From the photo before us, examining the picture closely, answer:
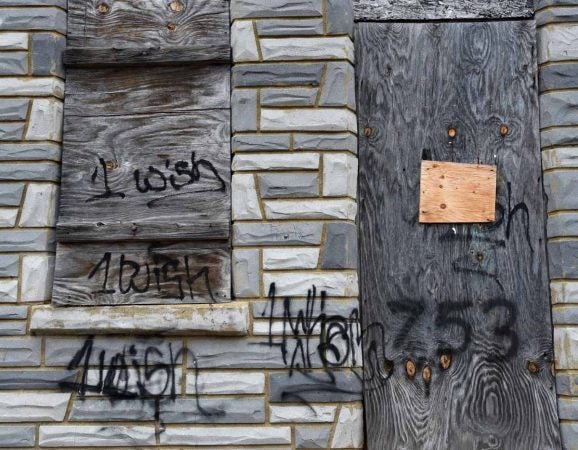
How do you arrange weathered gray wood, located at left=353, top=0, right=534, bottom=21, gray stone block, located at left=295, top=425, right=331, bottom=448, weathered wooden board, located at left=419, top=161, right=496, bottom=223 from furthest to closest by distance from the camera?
weathered gray wood, located at left=353, top=0, right=534, bottom=21
weathered wooden board, located at left=419, top=161, right=496, bottom=223
gray stone block, located at left=295, top=425, right=331, bottom=448

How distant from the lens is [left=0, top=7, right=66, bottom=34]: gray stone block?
354 cm

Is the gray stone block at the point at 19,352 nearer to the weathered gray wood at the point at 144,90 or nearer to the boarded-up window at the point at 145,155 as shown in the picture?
the boarded-up window at the point at 145,155

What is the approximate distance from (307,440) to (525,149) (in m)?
1.92

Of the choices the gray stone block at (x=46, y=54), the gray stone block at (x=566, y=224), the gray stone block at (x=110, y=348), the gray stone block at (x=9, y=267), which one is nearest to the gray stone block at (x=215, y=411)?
the gray stone block at (x=110, y=348)

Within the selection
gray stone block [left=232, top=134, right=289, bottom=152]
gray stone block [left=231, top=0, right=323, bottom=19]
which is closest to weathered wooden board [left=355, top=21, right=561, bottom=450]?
gray stone block [left=231, top=0, right=323, bottom=19]

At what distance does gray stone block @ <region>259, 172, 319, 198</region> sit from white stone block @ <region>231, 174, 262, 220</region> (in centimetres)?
5

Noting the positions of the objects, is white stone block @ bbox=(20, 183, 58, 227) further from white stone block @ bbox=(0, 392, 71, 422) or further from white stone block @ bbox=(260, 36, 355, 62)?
white stone block @ bbox=(260, 36, 355, 62)

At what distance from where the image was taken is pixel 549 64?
3.57 m

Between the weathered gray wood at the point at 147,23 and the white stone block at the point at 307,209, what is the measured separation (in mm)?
942

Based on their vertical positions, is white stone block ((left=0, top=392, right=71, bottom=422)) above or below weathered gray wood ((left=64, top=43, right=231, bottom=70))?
below

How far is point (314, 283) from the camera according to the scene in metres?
3.36

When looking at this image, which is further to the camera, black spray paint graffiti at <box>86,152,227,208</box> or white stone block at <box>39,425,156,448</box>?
black spray paint graffiti at <box>86,152,227,208</box>

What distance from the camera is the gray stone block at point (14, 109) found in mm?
3484

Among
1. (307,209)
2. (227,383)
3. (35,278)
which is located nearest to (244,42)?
(307,209)
